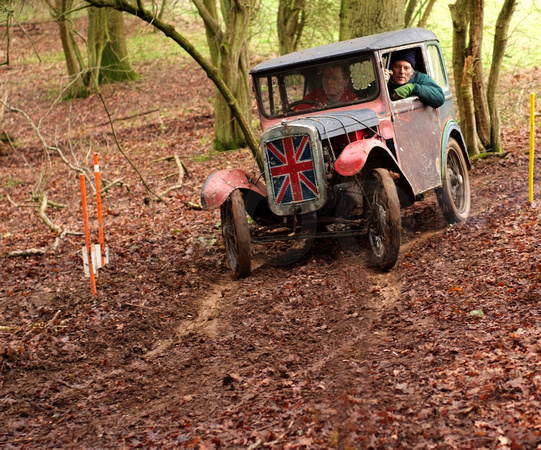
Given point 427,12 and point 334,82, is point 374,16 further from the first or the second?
point 427,12

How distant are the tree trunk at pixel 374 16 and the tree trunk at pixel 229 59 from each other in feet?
6.72

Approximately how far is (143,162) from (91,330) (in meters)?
10.0

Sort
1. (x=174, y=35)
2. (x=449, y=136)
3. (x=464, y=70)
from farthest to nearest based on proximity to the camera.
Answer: (x=464, y=70) → (x=449, y=136) → (x=174, y=35)

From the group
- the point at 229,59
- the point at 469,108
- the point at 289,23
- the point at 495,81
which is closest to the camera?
the point at 469,108

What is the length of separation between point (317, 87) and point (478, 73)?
465 cm

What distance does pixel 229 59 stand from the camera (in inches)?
482

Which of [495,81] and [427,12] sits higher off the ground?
[427,12]

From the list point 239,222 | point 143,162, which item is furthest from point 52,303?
point 143,162

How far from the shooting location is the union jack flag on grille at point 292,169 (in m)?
6.68

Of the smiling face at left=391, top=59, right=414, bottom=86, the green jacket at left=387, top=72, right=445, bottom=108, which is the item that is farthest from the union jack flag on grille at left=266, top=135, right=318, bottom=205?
the smiling face at left=391, top=59, right=414, bottom=86

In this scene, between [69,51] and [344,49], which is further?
[69,51]

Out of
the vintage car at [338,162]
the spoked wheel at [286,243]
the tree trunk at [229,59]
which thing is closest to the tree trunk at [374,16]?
the vintage car at [338,162]

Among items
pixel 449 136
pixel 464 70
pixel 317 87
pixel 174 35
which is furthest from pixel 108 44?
pixel 449 136

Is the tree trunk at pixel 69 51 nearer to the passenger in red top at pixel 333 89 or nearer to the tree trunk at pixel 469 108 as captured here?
the tree trunk at pixel 469 108
